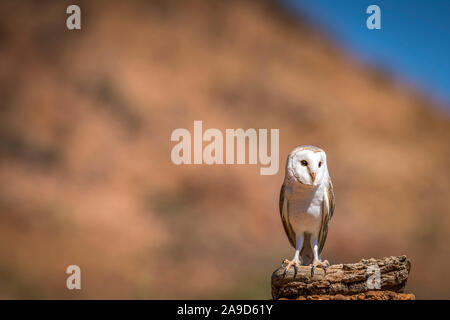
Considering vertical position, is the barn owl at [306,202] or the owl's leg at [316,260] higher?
the barn owl at [306,202]

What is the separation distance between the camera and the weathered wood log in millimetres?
3023

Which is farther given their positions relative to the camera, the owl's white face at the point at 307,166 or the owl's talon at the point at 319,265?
the owl's white face at the point at 307,166

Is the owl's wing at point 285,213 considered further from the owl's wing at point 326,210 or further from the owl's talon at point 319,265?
the owl's talon at point 319,265

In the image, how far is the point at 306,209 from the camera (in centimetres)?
A: 335

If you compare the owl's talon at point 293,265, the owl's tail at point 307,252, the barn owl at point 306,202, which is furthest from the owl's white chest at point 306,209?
the owl's talon at point 293,265

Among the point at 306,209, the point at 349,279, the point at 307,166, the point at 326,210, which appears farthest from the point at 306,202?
the point at 349,279

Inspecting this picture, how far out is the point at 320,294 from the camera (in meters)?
3.04

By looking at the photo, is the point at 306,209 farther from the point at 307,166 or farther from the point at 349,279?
the point at 349,279

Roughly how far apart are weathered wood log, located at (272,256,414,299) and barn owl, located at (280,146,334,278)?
8cm

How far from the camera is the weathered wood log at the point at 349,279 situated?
9.92 feet

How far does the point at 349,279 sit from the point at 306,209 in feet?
1.85

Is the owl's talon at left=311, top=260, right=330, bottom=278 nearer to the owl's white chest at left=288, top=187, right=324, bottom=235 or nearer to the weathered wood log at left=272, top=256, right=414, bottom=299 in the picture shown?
the weathered wood log at left=272, top=256, right=414, bottom=299

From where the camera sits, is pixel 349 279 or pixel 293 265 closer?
pixel 349 279
